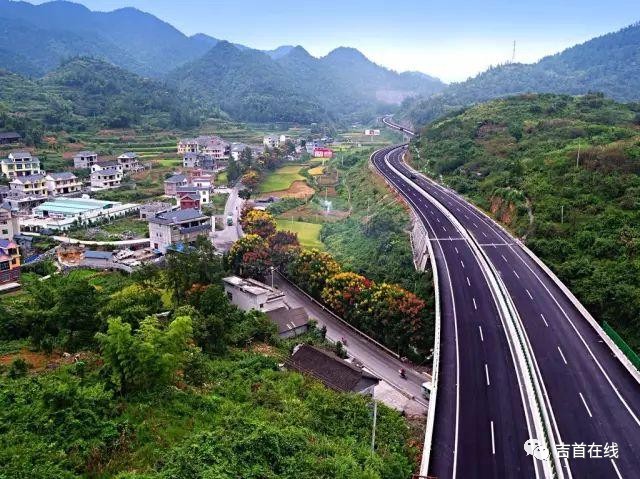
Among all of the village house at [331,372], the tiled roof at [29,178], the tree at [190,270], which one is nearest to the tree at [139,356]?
the village house at [331,372]

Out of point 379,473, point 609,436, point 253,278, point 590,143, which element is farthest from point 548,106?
point 379,473

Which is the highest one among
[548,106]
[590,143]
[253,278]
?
[548,106]

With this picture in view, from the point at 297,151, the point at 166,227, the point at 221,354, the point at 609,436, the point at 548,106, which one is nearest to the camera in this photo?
the point at 609,436

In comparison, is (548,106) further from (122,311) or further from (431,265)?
(122,311)

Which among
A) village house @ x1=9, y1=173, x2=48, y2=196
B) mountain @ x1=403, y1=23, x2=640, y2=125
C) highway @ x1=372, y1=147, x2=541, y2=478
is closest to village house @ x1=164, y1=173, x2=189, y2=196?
village house @ x1=9, y1=173, x2=48, y2=196

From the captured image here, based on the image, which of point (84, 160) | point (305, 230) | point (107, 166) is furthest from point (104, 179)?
point (305, 230)

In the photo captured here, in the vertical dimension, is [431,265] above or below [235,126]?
below
